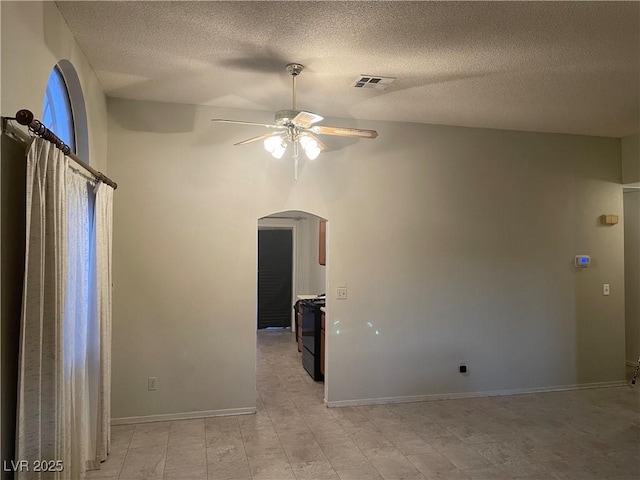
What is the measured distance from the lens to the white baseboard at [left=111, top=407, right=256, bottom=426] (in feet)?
13.1

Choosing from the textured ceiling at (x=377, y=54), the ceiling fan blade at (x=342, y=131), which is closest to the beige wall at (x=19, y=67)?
the textured ceiling at (x=377, y=54)

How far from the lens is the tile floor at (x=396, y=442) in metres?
3.15

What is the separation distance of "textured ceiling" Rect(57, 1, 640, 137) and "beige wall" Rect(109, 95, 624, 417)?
52cm

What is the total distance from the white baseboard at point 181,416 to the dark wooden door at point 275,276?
444 centimetres

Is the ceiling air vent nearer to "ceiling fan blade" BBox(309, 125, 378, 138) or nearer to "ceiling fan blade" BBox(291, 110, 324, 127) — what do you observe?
"ceiling fan blade" BBox(309, 125, 378, 138)

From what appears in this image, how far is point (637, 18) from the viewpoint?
2576 millimetres

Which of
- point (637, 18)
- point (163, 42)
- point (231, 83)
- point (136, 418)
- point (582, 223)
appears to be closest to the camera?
point (637, 18)

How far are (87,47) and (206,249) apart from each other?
1847 millimetres

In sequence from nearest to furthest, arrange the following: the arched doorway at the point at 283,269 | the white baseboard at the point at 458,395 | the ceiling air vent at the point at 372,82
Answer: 1. the ceiling air vent at the point at 372,82
2. the white baseboard at the point at 458,395
3. the arched doorway at the point at 283,269

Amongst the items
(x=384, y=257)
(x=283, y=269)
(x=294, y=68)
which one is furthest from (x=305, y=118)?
(x=283, y=269)

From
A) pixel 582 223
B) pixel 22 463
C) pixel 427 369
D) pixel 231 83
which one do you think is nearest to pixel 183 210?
pixel 231 83

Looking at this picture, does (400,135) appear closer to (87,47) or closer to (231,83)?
(231,83)

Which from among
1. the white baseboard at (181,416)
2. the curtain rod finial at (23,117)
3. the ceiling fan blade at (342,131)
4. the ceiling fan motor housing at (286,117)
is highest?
the ceiling fan motor housing at (286,117)

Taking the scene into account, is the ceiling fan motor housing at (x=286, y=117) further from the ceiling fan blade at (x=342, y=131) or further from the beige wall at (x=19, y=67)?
the beige wall at (x=19, y=67)
